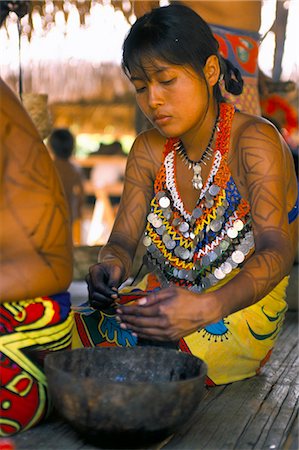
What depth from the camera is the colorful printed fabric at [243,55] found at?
3426 millimetres

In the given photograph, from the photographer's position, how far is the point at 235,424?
2021 mm

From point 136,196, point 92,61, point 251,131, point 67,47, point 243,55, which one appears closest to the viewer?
point 251,131

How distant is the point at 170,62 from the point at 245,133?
0.33m

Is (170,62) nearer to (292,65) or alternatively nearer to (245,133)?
(245,133)

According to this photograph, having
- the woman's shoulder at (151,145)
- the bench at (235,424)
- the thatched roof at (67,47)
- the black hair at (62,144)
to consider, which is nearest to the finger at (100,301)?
the bench at (235,424)

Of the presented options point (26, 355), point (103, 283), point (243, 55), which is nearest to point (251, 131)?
point (103, 283)

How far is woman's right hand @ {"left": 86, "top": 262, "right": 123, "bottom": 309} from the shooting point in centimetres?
223

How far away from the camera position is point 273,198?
227cm

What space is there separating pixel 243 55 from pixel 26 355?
208 centimetres

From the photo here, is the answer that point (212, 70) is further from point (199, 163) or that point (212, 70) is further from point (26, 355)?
point (26, 355)

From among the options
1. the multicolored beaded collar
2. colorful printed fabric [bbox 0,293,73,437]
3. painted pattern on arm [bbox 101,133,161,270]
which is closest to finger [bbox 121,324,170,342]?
colorful printed fabric [bbox 0,293,73,437]

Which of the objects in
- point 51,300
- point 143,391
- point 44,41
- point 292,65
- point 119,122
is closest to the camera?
point 143,391

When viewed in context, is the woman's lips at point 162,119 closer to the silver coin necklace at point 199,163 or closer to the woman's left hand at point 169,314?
the silver coin necklace at point 199,163

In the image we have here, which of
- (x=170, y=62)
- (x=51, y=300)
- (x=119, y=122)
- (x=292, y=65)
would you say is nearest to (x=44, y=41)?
(x=292, y=65)
